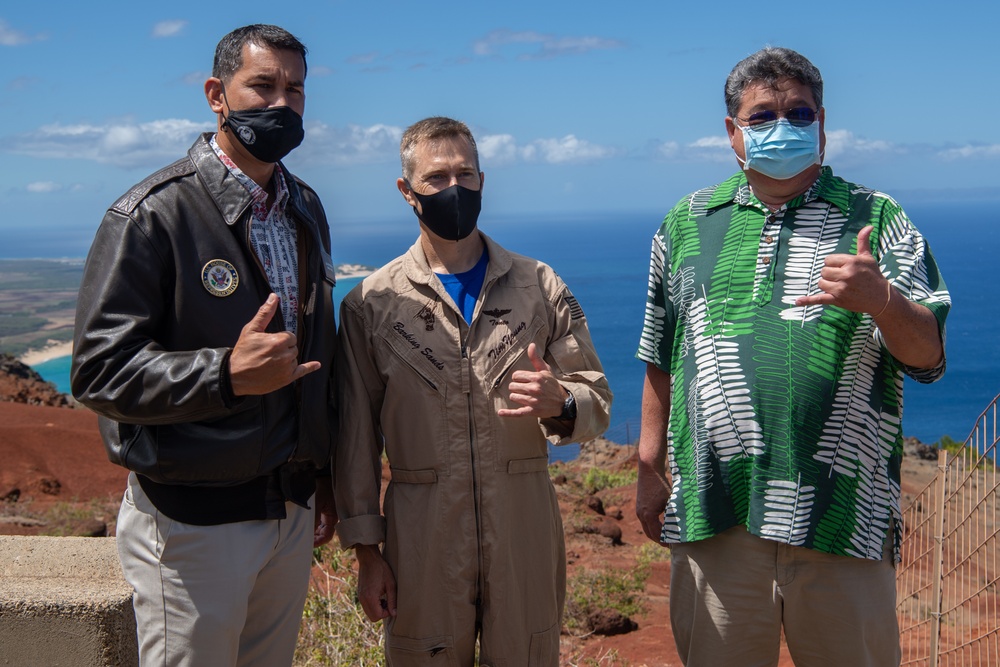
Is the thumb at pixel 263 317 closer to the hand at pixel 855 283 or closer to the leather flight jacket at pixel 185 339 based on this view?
the leather flight jacket at pixel 185 339

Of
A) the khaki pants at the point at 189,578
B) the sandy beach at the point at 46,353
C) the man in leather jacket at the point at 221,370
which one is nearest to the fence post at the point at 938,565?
the man in leather jacket at the point at 221,370

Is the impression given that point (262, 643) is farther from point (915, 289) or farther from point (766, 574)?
point (915, 289)

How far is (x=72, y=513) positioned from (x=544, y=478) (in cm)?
595

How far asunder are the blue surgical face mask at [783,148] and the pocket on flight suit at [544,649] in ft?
5.56

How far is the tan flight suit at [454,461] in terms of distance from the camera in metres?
3.36

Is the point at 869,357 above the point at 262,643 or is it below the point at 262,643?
above

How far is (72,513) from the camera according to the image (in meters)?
8.15

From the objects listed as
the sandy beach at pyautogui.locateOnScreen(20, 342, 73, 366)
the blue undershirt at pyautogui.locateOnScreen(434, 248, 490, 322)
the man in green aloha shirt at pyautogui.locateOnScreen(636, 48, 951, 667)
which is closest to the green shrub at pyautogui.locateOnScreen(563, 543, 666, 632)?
the man in green aloha shirt at pyautogui.locateOnScreen(636, 48, 951, 667)

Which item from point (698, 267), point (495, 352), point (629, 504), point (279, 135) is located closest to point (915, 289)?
point (698, 267)

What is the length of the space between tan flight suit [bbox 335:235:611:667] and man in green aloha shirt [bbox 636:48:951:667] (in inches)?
17.6

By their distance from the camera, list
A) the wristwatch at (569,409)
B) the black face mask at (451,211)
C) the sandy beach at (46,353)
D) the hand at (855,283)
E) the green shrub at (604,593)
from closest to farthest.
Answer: the hand at (855,283), the wristwatch at (569,409), the black face mask at (451,211), the green shrub at (604,593), the sandy beach at (46,353)

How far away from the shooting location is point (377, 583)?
3.43m

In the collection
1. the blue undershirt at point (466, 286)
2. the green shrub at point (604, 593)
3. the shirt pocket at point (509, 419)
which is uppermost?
the blue undershirt at point (466, 286)

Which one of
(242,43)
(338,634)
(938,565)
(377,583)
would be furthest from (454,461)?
(938,565)
